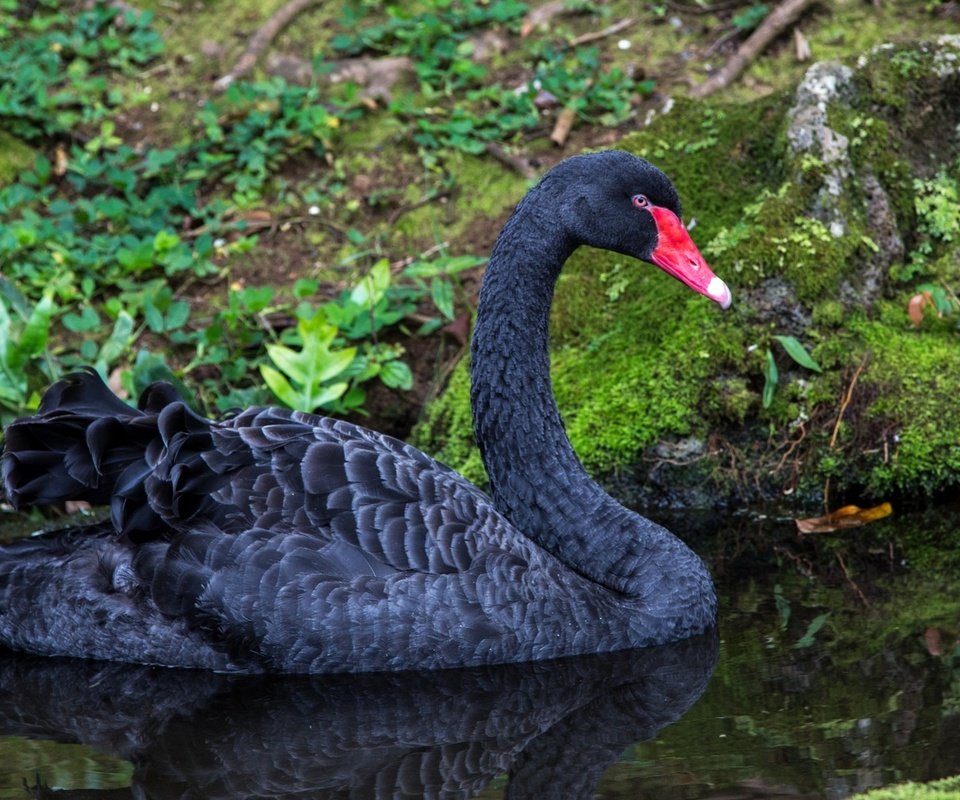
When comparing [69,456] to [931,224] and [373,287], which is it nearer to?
[373,287]

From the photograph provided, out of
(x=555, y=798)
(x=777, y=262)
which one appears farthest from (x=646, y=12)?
(x=555, y=798)

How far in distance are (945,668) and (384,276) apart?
3796mm

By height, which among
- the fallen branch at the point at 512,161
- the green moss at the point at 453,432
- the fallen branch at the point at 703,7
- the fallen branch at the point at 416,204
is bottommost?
the green moss at the point at 453,432

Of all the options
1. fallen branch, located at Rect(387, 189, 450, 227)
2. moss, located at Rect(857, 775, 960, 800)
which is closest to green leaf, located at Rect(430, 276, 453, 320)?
Answer: fallen branch, located at Rect(387, 189, 450, 227)

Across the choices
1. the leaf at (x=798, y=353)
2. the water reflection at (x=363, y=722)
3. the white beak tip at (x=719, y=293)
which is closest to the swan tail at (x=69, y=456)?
the water reflection at (x=363, y=722)

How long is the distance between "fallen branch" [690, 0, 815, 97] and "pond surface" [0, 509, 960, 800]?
4255 mm

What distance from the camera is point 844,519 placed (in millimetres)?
6094

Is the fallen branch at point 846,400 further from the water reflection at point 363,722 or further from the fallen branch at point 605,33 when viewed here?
the fallen branch at point 605,33

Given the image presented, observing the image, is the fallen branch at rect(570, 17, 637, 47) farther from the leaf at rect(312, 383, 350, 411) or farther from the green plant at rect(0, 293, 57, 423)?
the green plant at rect(0, 293, 57, 423)

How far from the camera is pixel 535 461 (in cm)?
546

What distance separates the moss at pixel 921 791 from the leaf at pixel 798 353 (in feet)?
9.85

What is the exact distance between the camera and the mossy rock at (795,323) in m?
6.35

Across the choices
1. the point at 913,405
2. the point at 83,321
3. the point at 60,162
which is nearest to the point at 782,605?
the point at 913,405

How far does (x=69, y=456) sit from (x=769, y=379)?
3.08 metres
